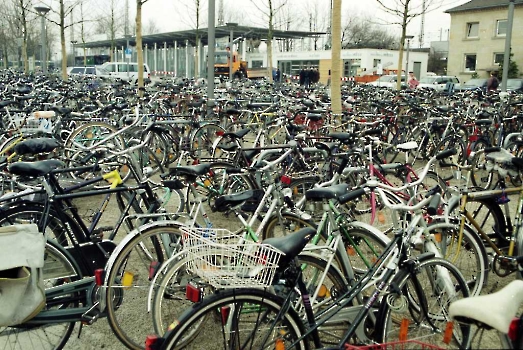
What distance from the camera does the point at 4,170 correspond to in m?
4.63

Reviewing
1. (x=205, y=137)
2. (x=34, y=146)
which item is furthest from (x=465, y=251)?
(x=205, y=137)

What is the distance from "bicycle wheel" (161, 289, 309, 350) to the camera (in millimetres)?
2135

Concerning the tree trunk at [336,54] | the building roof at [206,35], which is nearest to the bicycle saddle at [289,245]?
the tree trunk at [336,54]

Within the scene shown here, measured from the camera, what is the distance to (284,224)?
3531mm

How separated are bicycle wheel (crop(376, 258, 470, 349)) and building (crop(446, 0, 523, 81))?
121ft

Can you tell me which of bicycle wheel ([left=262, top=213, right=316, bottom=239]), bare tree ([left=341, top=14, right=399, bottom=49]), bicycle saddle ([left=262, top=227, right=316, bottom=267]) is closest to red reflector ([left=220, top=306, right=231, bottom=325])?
bicycle saddle ([left=262, top=227, right=316, bottom=267])

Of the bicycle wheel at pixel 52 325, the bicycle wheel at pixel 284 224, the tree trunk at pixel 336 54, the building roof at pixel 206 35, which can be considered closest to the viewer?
the bicycle wheel at pixel 52 325

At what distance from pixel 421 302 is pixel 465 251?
1.15 m

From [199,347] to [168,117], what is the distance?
601cm

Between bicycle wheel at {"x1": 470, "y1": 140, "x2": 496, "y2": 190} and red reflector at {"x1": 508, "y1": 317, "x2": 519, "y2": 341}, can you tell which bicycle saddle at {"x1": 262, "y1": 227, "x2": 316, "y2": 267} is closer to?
red reflector at {"x1": 508, "y1": 317, "x2": 519, "y2": 341}

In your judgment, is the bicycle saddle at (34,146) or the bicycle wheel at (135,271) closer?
the bicycle wheel at (135,271)

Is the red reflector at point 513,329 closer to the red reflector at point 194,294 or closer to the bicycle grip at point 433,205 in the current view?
the bicycle grip at point 433,205

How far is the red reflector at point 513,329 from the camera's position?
1.63 meters

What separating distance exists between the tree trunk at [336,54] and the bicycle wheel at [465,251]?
225 inches
